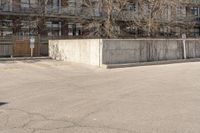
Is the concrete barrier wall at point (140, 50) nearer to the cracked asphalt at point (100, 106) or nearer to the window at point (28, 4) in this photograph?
the cracked asphalt at point (100, 106)

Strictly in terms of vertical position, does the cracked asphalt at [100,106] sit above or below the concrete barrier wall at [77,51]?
below

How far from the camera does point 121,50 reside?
20.6 m

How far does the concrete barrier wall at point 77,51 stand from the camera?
20109mm

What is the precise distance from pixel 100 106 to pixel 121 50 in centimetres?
1237

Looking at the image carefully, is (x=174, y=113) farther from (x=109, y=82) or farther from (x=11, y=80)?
(x=11, y=80)

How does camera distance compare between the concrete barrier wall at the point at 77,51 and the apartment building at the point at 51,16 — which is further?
the apartment building at the point at 51,16

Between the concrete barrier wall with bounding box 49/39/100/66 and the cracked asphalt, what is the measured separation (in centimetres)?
700

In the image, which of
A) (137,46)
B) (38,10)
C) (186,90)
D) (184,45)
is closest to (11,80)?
(186,90)

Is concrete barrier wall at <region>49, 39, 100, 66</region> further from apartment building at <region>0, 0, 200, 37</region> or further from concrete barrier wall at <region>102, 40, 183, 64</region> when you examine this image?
apartment building at <region>0, 0, 200, 37</region>

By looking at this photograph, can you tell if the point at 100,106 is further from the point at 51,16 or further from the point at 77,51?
the point at 51,16

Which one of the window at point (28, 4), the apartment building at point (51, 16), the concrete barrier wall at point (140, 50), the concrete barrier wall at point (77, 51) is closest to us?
the concrete barrier wall at point (140, 50)

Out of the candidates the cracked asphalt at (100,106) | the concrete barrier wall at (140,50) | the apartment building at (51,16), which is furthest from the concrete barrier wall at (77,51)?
the apartment building at (51,16)

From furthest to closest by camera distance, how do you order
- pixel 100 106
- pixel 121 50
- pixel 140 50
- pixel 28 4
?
pixel 28 4, pixel 140 50, pixel 121 50, pixel 100 106

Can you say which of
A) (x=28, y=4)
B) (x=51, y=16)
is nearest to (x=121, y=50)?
(x=51, y=16)
